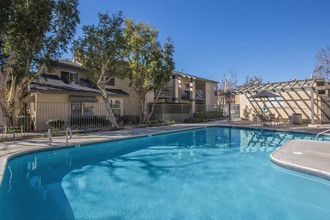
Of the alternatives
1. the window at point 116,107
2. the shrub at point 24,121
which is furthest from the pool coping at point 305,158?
the window at point 116,107

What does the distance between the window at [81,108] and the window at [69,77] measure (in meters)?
3.00

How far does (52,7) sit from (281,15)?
18.5 metres

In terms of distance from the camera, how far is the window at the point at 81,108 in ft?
66.4

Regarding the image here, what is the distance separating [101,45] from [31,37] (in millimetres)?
5359

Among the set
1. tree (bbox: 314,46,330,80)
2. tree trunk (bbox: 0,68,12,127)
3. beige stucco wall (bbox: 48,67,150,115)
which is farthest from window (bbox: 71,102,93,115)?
tree (bbox: 314,46,330,80)

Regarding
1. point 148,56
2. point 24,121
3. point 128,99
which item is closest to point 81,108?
point 24,121

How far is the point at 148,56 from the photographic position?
75.2ft

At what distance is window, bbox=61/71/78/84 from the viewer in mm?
21575

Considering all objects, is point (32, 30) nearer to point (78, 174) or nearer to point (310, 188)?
point (78, 174)

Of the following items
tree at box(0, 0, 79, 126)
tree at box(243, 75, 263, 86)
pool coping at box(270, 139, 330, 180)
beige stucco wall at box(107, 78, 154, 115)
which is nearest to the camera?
pool coping at box(270, 139, 330, 180)

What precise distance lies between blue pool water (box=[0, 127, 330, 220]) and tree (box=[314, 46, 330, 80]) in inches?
868

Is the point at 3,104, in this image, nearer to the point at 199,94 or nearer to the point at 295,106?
the point at 199,94

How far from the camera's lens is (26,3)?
1420cm

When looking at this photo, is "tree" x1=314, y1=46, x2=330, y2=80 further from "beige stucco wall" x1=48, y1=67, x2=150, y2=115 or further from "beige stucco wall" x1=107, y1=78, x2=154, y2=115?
"beige stucco wall" x1=107, y1=78, x2=154, y2=115
